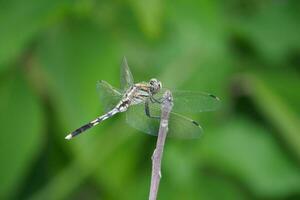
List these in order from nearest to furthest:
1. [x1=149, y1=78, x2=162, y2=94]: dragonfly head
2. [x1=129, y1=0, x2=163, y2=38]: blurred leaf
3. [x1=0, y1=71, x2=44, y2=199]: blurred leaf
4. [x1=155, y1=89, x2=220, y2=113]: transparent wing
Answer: [x1=149, y1=78, x2=162, y2=94]: dragonfly head < [x1=155, y1=89, x2=220, y2=113]: transparent wing < [x1=129, y1=0, x2=163, y2=38]: blurred leaf < [x1=0, y1=71, x2=44, y2=199]: blurred leaf

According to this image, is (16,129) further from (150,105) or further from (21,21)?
(150,105)

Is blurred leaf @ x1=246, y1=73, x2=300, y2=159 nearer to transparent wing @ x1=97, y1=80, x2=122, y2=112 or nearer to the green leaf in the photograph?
the green leaf

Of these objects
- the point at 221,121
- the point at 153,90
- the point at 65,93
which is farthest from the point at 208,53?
the point at 153,90

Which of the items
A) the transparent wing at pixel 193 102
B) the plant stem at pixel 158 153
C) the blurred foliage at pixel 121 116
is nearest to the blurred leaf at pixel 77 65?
the blurred foliage at pixel 121 116

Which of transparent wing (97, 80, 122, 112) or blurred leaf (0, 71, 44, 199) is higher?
blurred leaf (0, 71, 44, 199)

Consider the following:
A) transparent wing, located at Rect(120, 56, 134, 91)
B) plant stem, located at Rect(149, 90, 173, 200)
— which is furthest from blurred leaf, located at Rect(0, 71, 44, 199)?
plant stem, located at Rect(149, 90, 173, 200)

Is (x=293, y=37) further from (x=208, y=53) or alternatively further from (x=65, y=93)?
(x=65, y=93)

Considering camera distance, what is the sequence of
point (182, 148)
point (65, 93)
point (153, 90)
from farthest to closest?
point (182, 148) → point (65, 93) → point (153, 90)
